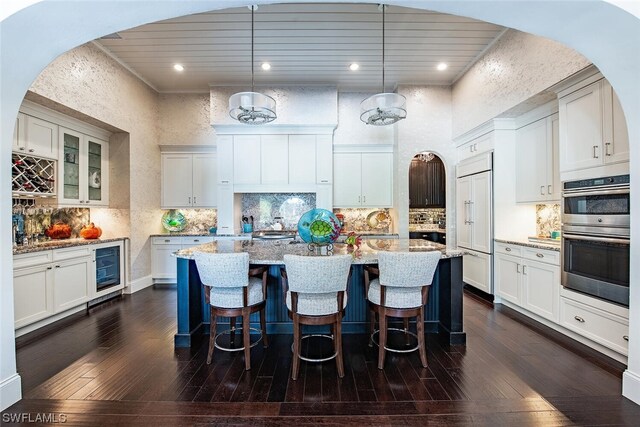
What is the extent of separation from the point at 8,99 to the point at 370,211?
520cm

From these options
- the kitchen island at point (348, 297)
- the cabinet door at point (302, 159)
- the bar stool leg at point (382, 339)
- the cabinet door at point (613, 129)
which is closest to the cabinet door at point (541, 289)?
the kitchen island at point (348, 297)

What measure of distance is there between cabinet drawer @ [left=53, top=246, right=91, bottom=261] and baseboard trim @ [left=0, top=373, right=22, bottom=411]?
1852 mm

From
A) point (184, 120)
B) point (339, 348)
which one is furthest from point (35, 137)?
point (339, 348)

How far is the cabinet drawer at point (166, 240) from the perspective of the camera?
5363 millimetres

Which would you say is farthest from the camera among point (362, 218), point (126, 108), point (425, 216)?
point (425, 216)

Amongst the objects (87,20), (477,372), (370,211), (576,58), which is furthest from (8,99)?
(370,211)

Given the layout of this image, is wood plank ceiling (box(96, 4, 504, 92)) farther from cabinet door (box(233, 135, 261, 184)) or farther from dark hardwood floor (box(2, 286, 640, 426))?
dark hardwood floor (box(2, 286, 640, 426))

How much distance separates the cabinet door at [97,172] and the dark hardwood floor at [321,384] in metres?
2.06

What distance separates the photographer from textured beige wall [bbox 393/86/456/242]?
216 inches

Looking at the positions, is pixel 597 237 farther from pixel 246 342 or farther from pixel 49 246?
pixel 49 246

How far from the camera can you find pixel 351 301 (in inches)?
124

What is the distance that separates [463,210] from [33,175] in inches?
236

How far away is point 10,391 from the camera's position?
2025 millimetres

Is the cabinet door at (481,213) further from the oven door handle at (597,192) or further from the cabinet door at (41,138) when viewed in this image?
the cabinet door at (41,138)
